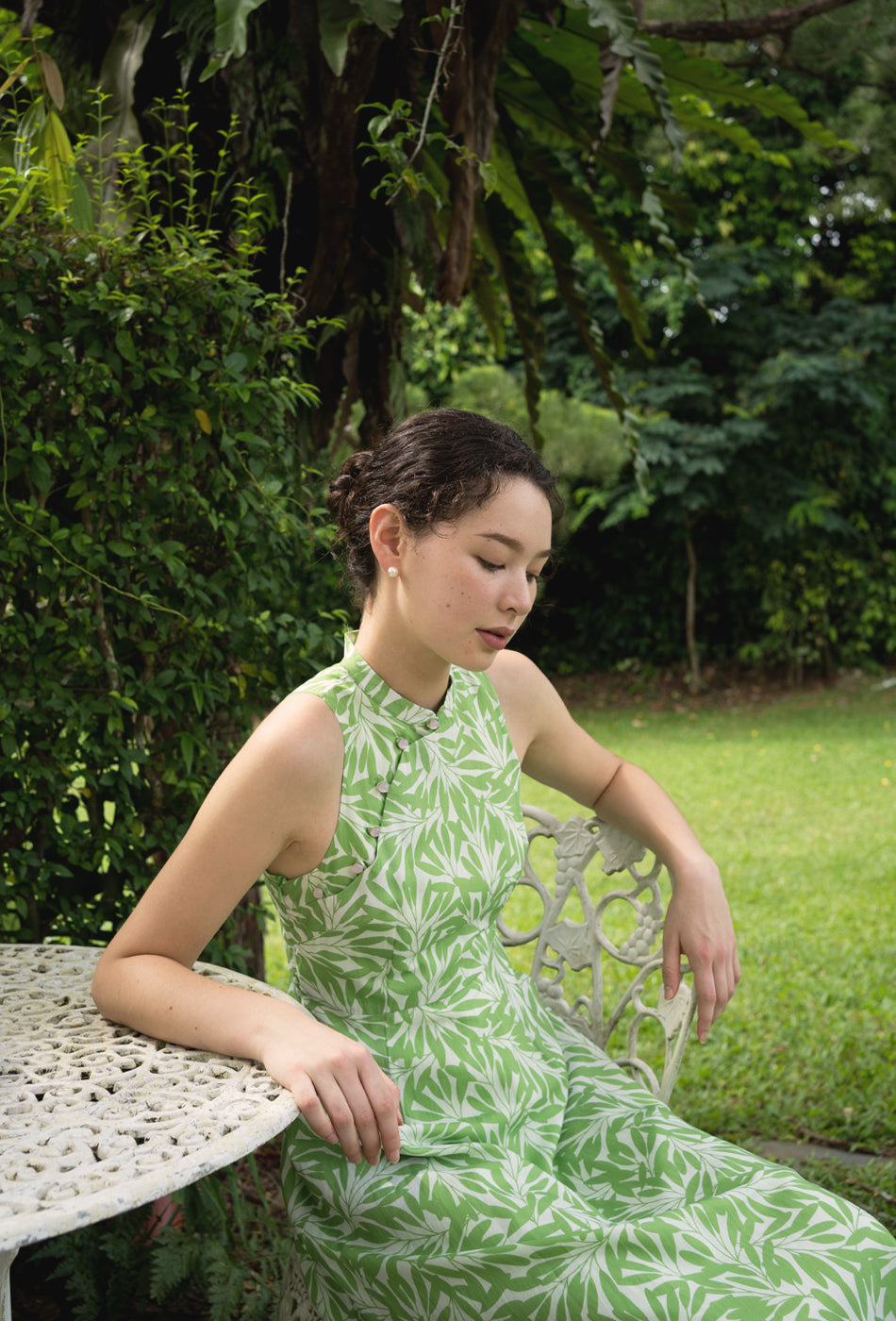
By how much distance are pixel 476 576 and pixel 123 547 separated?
2.33 ft

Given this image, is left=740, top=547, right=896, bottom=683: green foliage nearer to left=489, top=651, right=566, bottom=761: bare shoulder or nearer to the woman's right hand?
left=489, top=651, right=566, bottom=761: bare shoulder

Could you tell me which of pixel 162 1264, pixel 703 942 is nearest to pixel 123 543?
pixel 703 942

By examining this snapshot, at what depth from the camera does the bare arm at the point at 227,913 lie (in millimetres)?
1204

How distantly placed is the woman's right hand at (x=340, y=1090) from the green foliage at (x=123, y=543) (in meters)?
0.87

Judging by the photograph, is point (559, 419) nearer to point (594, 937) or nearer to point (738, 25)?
point (738, 25)

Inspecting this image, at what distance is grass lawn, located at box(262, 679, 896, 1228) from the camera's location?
10.4 feet

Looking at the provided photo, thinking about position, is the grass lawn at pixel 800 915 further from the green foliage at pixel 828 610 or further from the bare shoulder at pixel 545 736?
the green foliage at pixel 828 610

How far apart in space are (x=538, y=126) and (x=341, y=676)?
7.06 ft

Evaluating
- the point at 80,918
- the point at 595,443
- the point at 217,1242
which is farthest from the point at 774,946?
the point at 595,443

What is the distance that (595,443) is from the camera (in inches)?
429

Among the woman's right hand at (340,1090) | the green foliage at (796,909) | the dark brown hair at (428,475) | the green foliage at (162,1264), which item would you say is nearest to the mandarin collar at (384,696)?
the dark brown hair at (428,475)

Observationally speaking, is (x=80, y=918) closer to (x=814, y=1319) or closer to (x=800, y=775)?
(x=814, y=1319)

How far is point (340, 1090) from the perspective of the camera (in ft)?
3.92

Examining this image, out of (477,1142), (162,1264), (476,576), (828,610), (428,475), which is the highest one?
(428,475)
